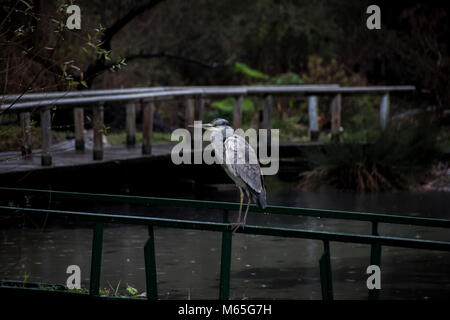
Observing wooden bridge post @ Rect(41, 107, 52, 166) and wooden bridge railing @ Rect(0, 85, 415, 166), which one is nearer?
wooden bridge railing @ Rect(0, 85, 415, 166)

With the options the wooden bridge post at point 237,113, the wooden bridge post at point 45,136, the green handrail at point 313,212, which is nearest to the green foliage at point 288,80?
the wooden bridge post at point 237,113

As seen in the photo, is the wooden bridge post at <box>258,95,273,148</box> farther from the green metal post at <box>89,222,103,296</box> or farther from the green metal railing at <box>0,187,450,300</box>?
the green metal post at <box>89,222,103,296</box>

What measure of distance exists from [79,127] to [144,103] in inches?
43.8

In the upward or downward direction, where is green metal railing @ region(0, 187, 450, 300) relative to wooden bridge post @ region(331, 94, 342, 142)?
downward

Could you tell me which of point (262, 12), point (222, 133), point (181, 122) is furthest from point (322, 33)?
point (222, 133)

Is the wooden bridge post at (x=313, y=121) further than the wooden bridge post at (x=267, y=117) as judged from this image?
Yes

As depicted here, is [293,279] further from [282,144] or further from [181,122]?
[181,122]

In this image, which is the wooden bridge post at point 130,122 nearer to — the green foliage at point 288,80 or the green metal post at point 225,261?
the green metal post at point 225,261

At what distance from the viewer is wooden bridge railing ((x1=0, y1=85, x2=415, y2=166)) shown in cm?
1076

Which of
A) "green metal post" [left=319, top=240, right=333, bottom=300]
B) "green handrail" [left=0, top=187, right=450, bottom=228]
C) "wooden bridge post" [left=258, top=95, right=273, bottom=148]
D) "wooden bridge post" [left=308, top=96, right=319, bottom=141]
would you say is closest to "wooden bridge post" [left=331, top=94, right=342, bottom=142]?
"wooden bridge post" [left=308, top=96, right=319, bottom=141]

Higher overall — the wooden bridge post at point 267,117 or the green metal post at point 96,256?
the wooden bridge post at point 267,117

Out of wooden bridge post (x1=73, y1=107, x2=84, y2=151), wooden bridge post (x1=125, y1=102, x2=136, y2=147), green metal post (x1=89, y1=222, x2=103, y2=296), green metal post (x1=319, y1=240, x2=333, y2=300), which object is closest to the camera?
green metal post (x1=319, y1=240, x2=333, y2=300)

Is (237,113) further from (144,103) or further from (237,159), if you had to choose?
(237,159)

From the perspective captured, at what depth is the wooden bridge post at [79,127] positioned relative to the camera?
491 inches
